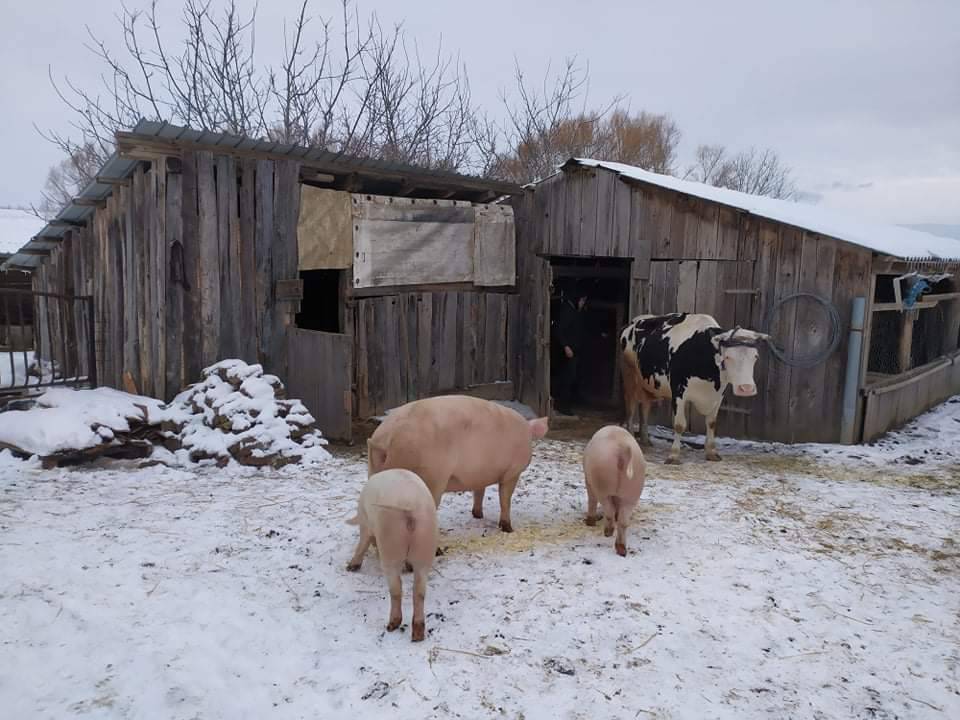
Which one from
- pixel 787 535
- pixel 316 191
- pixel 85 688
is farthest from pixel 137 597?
pixel 316 191

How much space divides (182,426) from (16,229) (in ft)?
63.5

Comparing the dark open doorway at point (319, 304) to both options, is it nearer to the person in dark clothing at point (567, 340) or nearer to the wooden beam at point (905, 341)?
the person in dark clothing at point (567, 340)

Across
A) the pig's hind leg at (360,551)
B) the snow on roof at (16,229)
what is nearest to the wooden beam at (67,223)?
the pig's hind leg at (360,551)

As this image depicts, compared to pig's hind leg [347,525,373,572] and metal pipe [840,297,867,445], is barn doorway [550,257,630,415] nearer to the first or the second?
metal pipe [840,297,867,445]

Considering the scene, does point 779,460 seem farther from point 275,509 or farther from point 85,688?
point 85,688

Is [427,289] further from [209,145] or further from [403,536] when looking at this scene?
[403,536]

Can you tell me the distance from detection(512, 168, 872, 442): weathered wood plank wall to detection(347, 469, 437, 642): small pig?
6140 millimetres

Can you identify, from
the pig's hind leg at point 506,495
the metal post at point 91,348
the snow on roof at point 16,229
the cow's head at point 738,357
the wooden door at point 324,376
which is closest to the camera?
the pig's hind leg at point 506,495

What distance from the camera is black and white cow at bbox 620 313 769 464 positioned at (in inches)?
284

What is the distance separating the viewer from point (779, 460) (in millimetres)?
7508

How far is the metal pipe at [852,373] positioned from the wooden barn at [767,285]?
1 cm

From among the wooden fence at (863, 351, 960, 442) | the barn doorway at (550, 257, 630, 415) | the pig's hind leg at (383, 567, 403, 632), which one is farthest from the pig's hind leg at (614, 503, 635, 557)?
the barn doorway at (550, 257, 630, 415)

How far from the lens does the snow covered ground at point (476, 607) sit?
3055mm

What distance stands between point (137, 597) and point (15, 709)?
980 millimetres
